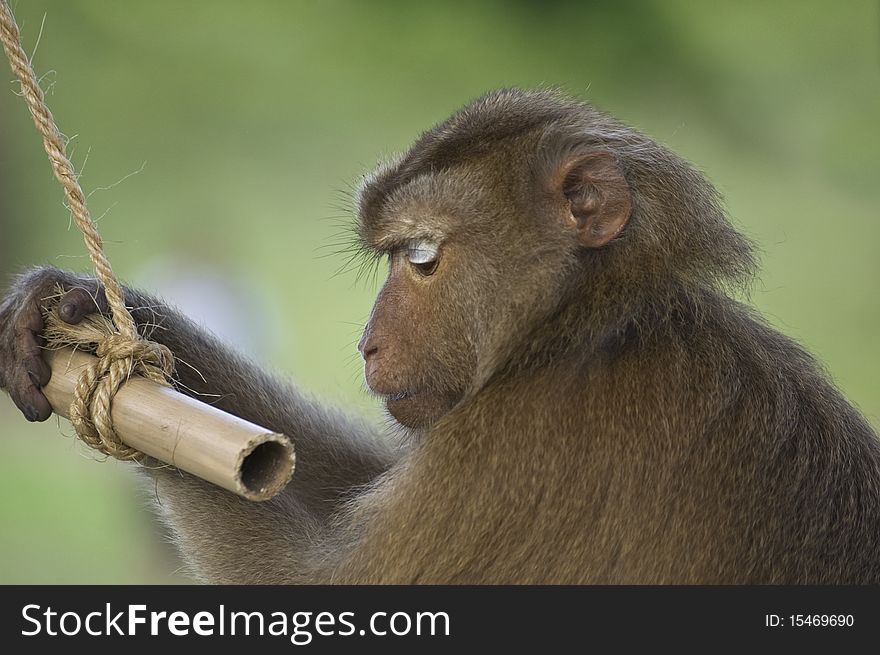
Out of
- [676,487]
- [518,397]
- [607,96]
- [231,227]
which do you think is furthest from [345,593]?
[231,227]

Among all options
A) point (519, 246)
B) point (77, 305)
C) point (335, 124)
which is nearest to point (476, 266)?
point (519, 246)

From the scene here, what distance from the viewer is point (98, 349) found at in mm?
2785

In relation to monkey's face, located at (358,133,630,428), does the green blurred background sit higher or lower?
higher

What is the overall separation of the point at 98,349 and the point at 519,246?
1.12 m

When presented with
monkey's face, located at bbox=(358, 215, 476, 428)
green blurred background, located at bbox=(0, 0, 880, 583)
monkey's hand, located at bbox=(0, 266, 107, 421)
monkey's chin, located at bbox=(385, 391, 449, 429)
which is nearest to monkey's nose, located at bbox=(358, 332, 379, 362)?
monkey's face, located at bbox=(358, 215, 476, 428)

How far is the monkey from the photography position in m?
2.83

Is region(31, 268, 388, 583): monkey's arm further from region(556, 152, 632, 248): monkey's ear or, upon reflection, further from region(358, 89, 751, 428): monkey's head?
region(556, 152, 632, 248): monkey's ear

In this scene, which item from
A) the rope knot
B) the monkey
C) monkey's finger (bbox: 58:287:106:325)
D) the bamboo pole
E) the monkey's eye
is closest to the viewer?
the bamboo pole

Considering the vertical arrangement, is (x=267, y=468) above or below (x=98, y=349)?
below

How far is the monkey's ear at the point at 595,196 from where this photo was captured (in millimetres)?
3008

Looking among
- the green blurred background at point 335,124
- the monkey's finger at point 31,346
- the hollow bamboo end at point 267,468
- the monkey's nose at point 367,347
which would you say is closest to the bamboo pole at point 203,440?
the hollow bamboo end at point 267,468

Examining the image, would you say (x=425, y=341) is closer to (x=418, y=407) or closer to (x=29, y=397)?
(x=418, y=407)

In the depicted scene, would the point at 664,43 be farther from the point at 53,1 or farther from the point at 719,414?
the point at 719,414

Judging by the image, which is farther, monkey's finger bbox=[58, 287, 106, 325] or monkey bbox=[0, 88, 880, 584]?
monkey's finger bbox=[58, 287, 106, 325]
